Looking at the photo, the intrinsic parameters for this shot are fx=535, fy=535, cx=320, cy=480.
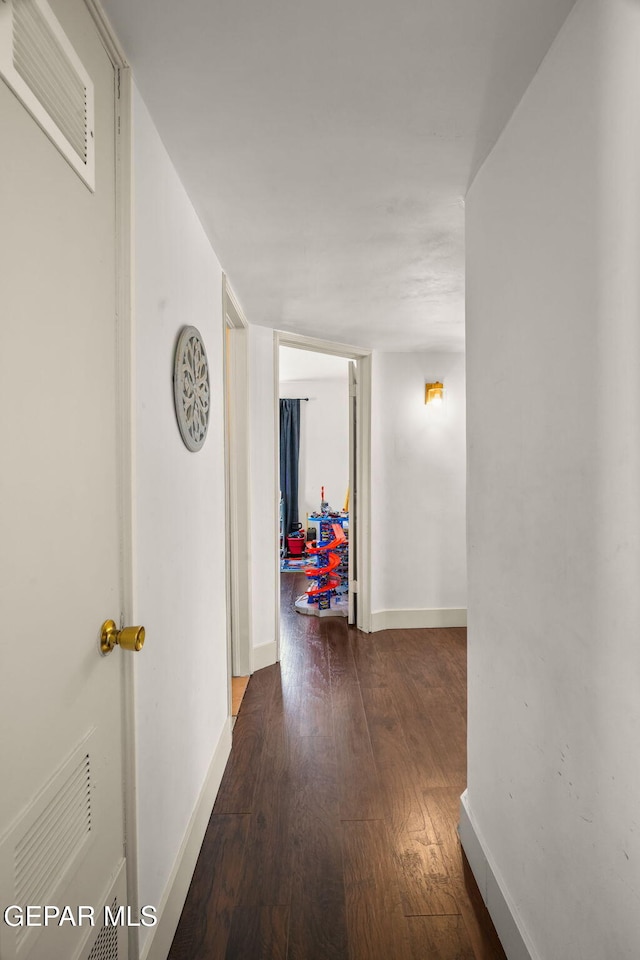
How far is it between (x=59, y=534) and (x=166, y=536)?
0.65m

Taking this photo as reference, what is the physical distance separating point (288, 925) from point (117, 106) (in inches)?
86.2

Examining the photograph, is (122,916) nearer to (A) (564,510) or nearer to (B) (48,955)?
(B) (48,955)

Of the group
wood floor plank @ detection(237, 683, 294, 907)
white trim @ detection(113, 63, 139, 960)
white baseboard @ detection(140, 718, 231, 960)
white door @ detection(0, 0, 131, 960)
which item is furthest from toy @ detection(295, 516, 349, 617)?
white door @ detection(0, 0, 131, 960)

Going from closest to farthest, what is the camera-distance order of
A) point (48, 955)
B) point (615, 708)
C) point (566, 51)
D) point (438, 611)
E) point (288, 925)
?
point (48, 955)
point (615, 708)
point (566, 51)
point (288, 925)
point (438, 611)

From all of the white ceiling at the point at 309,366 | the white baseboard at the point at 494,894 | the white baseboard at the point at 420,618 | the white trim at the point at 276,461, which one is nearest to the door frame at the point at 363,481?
the white baseboard at the point at 420,618

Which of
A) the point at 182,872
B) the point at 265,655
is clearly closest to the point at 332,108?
the point at 182,872

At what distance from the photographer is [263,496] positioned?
362 cm

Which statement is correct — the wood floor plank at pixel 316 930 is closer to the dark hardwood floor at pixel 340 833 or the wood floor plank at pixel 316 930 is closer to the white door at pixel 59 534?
the dark hardwood floor at pixel 340 833

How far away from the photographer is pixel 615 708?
0.95 metres

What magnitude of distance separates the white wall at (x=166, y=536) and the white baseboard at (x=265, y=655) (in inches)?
51.3

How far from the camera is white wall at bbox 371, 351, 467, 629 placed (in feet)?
14.4

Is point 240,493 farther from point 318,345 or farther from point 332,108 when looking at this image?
point 332,108

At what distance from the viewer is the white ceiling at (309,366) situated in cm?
585

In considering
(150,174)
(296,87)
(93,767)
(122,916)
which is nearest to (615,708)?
(93,767)
